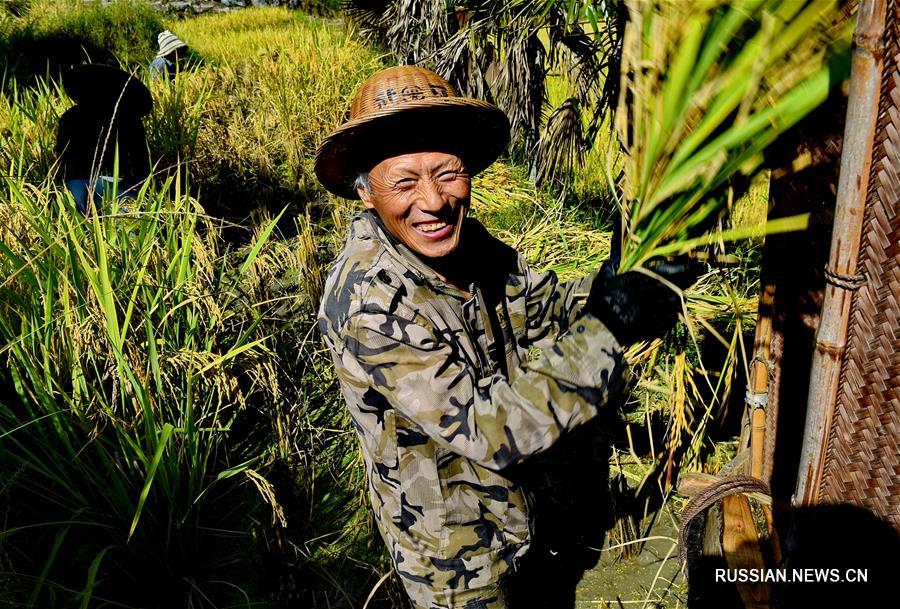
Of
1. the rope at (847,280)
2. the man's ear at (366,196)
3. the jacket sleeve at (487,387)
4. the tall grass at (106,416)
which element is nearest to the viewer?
the rope at (847,280)

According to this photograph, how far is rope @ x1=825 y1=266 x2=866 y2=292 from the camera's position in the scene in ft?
2.66

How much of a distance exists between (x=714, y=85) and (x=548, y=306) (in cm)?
82

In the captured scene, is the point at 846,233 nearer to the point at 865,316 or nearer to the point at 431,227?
the point at 865,316

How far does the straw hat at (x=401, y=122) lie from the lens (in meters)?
1.23

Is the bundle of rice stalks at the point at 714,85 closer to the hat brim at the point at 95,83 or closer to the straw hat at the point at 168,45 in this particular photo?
the hat brim at the point at 95,83

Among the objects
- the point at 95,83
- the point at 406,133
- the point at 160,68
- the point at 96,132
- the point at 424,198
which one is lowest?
the point at 424,198

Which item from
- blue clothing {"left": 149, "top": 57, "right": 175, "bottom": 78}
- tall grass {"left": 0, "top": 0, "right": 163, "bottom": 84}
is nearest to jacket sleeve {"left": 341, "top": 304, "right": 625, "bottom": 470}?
blue clothing {"left": 149, "top": 57, "right": 175, "bottom": 78}

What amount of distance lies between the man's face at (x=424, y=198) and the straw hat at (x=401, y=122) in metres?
0.04

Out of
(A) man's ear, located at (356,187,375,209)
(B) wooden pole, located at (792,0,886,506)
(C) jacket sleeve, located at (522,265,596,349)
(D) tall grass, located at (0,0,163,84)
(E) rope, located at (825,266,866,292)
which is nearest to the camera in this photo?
(B) wooden pole, located at (792,0,886,506)

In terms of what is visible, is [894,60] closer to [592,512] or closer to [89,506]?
[592,512]

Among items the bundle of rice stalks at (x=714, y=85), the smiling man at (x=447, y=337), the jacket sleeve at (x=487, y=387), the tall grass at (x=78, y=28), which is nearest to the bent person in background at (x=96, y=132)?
the smiling man at (x=447, y=337)

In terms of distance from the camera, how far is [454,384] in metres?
1.04

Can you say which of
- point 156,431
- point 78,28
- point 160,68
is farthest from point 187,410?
point 78,28

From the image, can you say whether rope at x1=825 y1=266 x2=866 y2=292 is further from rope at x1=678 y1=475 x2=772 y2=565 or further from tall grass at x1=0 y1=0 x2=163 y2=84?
tall grass at x1=0 y1=0 x2=163 y2=84
